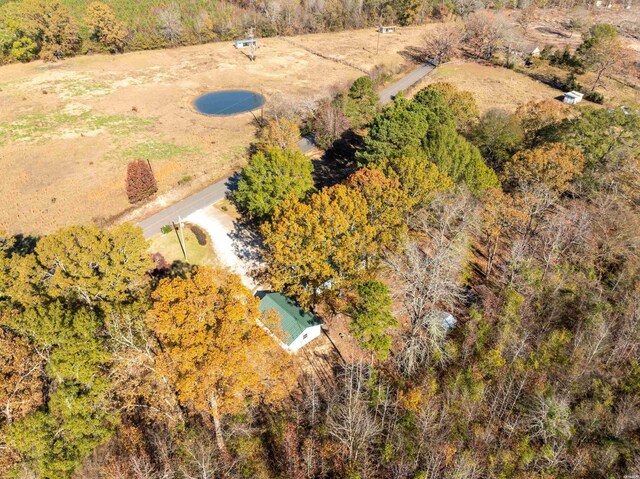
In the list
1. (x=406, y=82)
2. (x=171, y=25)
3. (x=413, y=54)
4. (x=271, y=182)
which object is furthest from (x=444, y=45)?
(x=271, y=182)

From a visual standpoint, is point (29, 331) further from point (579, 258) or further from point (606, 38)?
point (606, 38)

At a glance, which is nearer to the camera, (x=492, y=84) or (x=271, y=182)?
(x=271, y=182)

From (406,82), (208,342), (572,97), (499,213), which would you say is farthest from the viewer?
(406,82)

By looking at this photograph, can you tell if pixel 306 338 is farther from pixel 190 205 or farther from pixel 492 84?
pixel 492 84

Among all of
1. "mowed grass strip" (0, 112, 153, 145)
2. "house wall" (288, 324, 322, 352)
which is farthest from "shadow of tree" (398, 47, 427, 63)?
"house wall" (288, 324, 322, 352)

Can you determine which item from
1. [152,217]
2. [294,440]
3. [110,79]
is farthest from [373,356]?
[110,79]

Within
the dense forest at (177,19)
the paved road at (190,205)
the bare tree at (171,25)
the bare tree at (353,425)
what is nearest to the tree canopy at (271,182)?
the paved road at (190,205)

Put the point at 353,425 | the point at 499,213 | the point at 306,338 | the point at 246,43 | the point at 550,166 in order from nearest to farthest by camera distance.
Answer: the point at 353,425, the point at 306,338, the point at 499,213, the point at 550,166, the point at 246,43
